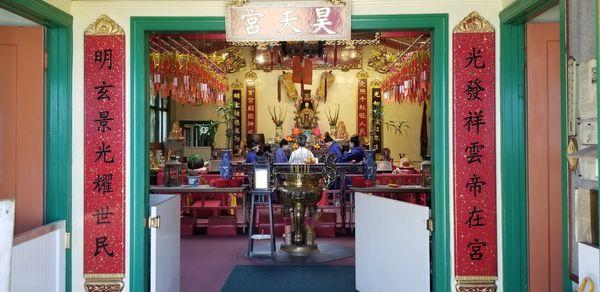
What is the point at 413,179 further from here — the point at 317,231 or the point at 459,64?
the point at 459,64

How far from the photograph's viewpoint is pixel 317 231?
6.10m

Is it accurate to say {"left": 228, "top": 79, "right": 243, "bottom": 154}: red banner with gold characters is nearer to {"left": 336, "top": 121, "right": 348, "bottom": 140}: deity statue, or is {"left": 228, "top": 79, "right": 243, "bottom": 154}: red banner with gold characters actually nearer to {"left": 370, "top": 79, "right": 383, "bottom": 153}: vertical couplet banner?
{"left": 336, "top": 121, "right": 348, "bottom": 140}: deity statue

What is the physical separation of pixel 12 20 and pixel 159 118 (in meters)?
8.10

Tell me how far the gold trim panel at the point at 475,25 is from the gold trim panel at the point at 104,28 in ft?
5.81

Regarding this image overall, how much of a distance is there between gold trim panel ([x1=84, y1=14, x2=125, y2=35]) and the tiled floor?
205 centimetres

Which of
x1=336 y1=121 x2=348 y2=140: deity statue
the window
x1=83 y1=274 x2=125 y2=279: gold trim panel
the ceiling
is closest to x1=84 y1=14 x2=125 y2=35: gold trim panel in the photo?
the ceiling

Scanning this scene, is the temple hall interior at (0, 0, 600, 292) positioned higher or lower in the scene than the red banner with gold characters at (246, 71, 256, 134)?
lower

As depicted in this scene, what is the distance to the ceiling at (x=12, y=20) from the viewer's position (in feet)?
8.64

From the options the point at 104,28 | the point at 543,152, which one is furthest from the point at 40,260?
the point at 543,152

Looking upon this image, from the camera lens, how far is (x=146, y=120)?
2793 mm

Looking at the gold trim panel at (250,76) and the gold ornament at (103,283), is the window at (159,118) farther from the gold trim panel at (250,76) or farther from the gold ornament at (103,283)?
the gold ornament at (103,283)

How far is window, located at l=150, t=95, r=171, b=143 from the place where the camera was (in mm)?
10289

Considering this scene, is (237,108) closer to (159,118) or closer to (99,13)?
(159,118)

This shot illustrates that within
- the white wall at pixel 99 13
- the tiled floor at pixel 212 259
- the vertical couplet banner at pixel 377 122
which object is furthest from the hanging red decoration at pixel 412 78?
the vertical couplet banner at pixel 377 122
